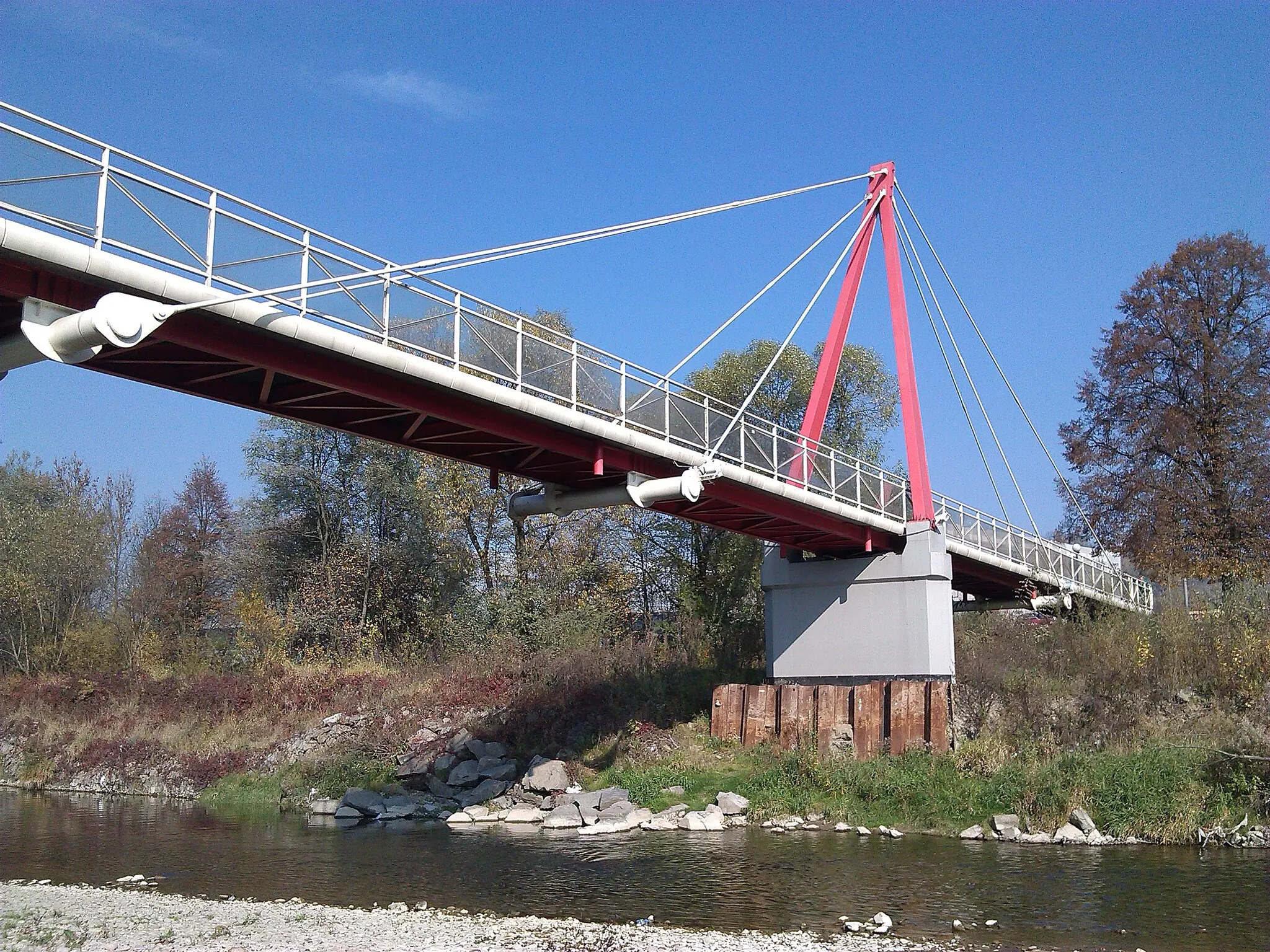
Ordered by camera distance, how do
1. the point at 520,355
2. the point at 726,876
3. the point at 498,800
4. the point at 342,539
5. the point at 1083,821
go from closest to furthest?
1. the point at 726,876
2. the point at 520,355
3. the point at 1083,821
4. the point at 498,800
5. the point at 342,539

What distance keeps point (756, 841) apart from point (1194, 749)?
29.8ft

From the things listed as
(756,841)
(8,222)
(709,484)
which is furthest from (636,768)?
(8,222)

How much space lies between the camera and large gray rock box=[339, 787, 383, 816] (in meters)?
28.1

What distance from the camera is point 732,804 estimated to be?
83.8ft

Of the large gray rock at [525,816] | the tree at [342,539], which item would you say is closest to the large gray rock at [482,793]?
the large gray rock at [525,816]

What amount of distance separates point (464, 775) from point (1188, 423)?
90.2 feet

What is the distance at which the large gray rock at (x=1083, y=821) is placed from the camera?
21703 mm

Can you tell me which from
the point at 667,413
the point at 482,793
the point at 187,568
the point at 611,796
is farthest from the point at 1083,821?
the point at 187,568

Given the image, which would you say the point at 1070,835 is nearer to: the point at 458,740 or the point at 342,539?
the point at 458,740

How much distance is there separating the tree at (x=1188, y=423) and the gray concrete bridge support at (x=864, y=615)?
12.9 meters

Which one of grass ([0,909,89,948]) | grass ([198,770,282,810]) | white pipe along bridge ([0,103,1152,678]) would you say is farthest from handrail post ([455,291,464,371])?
grass ([198,770,282,810])

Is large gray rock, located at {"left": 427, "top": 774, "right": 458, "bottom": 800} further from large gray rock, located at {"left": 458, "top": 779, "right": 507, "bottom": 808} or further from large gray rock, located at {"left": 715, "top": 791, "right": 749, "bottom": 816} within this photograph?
large gray rock, located at {"left": 715, "top": 791, "right": 749, "bottom": 816}

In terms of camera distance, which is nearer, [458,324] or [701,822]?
[458,324]

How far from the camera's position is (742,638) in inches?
1484
